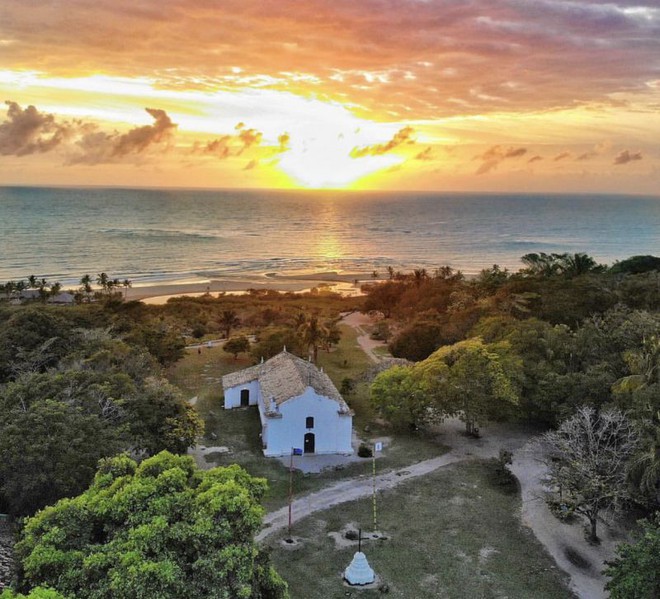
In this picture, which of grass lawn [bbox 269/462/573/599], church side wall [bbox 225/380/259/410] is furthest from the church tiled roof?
grass lawn [bbox 269/462/573/599]

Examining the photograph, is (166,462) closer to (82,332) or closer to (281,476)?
(281,476)

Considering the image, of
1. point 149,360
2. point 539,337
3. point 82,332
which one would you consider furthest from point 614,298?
point 82,332

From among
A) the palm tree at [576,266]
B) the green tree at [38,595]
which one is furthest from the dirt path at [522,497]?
the palm tree at [576,266]

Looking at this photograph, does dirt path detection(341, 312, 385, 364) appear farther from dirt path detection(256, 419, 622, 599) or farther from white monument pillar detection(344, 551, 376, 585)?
white monument pillar detection(344, 551, 376, 585)

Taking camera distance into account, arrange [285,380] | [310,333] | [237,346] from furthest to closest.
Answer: [237,346] < [310,333] < [285,380]

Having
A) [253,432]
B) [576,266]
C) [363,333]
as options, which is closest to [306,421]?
[253,432]

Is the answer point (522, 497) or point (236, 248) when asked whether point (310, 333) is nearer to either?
point (522, 497)
